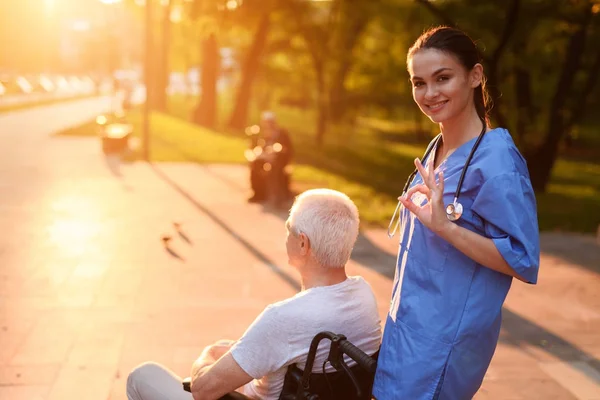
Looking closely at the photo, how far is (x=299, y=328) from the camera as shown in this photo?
2.55 meters

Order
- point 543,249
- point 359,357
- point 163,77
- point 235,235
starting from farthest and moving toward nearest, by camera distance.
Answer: point 163,77 → point 543,249 → point 235,235 → point 359,357

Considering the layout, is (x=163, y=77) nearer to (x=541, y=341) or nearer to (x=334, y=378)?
(x=541, y=341)

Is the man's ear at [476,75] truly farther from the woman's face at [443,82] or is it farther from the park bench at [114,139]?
the park bench at [114,139]

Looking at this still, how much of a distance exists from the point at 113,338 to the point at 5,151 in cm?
1186

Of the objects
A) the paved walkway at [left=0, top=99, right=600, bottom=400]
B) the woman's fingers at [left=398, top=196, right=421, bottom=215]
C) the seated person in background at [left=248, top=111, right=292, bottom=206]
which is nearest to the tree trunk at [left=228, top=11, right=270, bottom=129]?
the seated person in background at [left=248, top=111, right=292, bottom=206]

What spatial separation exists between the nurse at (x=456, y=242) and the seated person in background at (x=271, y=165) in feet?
27.4

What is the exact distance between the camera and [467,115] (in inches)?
90.6

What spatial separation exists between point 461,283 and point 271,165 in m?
8.62

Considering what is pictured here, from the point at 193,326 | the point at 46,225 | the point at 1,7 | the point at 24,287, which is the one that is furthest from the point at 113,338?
the point at 1,7

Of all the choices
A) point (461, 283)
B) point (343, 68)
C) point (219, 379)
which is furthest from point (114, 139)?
point (461, 283)

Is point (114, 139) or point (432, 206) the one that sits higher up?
point (432, 206)

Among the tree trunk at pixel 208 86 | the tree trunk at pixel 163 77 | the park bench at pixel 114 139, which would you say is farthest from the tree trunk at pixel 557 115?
the tree trunk at pixel 163 77

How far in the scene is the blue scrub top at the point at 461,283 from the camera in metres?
2.10

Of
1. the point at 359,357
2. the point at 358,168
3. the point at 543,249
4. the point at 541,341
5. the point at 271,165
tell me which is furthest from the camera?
the point at 358,168
